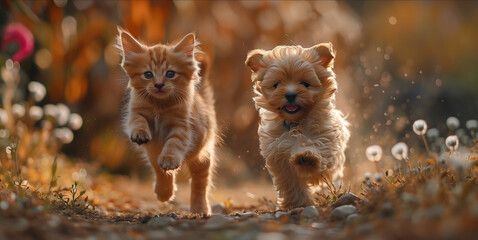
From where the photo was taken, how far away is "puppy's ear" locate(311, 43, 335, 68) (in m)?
4.05

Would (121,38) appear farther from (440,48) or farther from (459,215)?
(440,48)

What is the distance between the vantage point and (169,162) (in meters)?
3.53

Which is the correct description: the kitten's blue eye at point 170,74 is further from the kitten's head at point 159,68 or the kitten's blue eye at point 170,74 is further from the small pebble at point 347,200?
the small pebble at point 347,200

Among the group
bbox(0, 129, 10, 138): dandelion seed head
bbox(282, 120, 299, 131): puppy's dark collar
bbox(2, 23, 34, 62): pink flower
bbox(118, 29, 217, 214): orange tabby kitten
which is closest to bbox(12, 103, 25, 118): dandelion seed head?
bbox(0, 129, 10, 138): dandelion seed head

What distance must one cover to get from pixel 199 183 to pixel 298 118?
1.14m

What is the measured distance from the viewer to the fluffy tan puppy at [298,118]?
385 cm

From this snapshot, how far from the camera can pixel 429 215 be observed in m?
2.30

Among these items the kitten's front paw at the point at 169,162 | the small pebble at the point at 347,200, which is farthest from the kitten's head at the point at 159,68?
the small pebble at the point at 347,200

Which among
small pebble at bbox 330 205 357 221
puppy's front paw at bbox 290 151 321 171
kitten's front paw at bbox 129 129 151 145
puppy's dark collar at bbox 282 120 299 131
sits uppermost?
puppy's dark collar at bbox 282 120 299 131

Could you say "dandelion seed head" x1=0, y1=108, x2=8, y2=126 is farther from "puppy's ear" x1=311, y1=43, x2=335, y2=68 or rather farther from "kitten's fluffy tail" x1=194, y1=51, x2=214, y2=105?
"puppy's ear" x1=311, y1=43, x2=335, y2=68

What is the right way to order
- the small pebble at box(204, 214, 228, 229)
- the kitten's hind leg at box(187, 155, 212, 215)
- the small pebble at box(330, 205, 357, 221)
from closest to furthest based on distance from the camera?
1. the small pebble at box(204, 214, 228, 229)
2. the small pebble at box(330, 205, 357, 221)
3. the kitten's hind leg at box(187, 155, 212, 215)

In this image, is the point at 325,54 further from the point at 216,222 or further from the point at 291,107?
the point at 216,222

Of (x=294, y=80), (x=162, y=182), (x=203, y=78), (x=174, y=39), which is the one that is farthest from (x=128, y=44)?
(x=174, y=39)

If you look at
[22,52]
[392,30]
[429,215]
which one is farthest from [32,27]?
[392,30]
